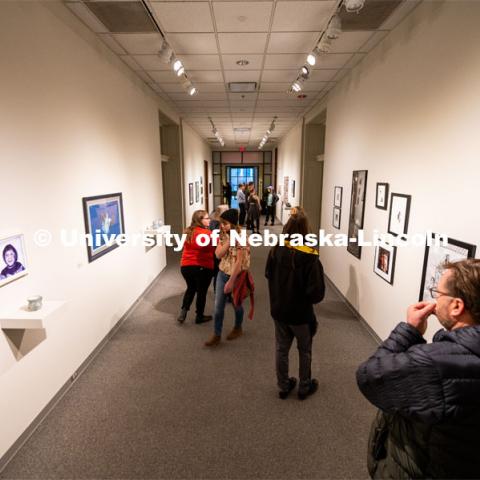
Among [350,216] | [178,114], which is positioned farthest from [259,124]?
[350,216]

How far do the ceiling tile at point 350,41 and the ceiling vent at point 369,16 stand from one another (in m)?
0.12

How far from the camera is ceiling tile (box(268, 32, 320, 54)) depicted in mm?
3223

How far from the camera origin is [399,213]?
2.98m

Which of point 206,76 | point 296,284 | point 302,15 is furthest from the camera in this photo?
point 206,76

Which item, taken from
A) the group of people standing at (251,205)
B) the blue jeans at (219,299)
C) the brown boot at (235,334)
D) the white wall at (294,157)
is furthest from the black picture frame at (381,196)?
the group of people standing at (251,205)

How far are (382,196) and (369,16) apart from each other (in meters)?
1.71

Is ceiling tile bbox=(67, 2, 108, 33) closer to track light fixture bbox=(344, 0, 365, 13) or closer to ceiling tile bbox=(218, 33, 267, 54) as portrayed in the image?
ceiling tile bbox=(218, 33, 267, 54)

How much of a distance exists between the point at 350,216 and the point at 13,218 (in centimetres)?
382

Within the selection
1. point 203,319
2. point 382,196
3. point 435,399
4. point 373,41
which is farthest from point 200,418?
point 373,41

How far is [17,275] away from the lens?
6.88ft

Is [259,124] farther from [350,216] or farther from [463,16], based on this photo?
[463,16]

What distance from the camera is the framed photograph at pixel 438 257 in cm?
209

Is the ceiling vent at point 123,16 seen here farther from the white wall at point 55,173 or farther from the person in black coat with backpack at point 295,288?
the person in black coat with backpack at point 295,288

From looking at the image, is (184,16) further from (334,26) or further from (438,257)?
(438,257)
